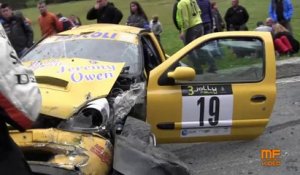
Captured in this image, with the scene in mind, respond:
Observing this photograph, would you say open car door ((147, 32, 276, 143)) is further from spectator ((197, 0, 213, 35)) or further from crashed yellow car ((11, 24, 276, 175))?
spectator ((197, 0, 213, 35))

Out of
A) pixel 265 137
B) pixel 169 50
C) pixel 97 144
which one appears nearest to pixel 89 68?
pixel 97 144

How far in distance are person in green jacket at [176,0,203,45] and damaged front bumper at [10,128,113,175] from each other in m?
6.38

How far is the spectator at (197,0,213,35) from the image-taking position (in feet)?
34.6

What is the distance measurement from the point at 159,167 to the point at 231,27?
10.5 m

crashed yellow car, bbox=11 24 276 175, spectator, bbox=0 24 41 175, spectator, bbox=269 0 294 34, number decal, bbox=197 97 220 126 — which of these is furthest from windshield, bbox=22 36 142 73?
spectator, bbox=269 0 294 34

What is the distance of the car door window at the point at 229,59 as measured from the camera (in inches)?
194

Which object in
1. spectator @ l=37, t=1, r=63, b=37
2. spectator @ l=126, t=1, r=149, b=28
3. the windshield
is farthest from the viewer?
spectator @ l=126, t=1, r=149, b=28

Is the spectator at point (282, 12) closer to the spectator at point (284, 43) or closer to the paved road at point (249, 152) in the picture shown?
the spectator at point (284, 43)

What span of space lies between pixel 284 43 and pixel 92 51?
609cm

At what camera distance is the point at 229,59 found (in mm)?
5027

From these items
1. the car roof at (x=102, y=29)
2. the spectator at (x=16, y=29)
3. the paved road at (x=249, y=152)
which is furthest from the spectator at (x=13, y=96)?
the spectator at (x=16, y=29)

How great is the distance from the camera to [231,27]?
13.3 metres

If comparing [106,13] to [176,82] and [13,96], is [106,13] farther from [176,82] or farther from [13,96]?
[13,96]

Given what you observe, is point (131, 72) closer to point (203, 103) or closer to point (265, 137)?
point (203, 103)
